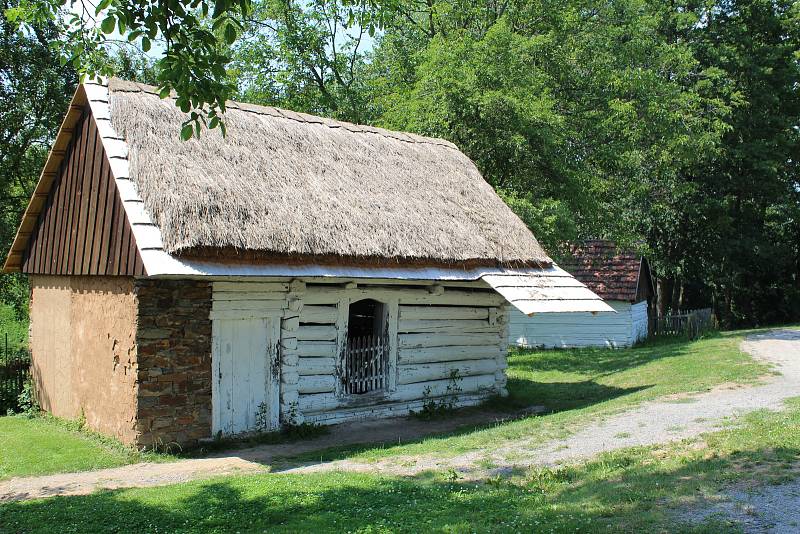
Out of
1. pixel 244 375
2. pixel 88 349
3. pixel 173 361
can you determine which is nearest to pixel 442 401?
pixel 244 375

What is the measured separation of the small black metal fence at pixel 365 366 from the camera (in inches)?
496

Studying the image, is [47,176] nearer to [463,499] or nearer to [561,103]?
[463,499]

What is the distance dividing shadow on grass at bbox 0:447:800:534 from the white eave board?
4.49 metres

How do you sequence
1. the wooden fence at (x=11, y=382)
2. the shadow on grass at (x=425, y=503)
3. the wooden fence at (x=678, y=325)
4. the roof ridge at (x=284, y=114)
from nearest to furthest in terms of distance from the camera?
the shadow on grass at (x=425, y=503) < the roof ridge at (x=284, y=114) < the wooden fence at (x=11, y=382) < the wooden fence at (x=678, y=325)

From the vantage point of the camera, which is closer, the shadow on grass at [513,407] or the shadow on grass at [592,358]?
the shadow on grass at [513,407]

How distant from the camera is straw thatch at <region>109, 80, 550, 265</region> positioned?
10.2 m

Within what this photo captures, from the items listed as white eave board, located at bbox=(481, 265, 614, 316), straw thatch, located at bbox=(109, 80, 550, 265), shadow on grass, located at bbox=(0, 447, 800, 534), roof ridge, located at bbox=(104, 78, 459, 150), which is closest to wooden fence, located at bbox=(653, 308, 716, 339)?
roof ridge, located at bbox=(104, 78, 459, 150)

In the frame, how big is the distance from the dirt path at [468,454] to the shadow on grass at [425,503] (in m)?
0.70

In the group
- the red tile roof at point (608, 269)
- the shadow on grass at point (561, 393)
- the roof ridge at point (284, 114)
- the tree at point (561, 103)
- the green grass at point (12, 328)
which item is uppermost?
the tree at point (561, 103)

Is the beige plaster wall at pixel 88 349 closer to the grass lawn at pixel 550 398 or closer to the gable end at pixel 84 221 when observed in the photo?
the gable end at pixel 84 221

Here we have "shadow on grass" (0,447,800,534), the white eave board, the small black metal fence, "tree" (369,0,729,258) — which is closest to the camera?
"shadow on grass" (0,447,800,534)

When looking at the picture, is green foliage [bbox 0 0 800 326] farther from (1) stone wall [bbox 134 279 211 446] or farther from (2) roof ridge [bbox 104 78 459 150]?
(1) stone wall [bbox 134 279 211 446]

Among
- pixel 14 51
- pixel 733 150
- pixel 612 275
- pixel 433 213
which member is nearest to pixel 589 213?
pixel 612 275

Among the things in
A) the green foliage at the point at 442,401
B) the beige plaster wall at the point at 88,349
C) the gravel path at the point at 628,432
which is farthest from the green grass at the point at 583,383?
the beige plaster wall at the point at 88,349
